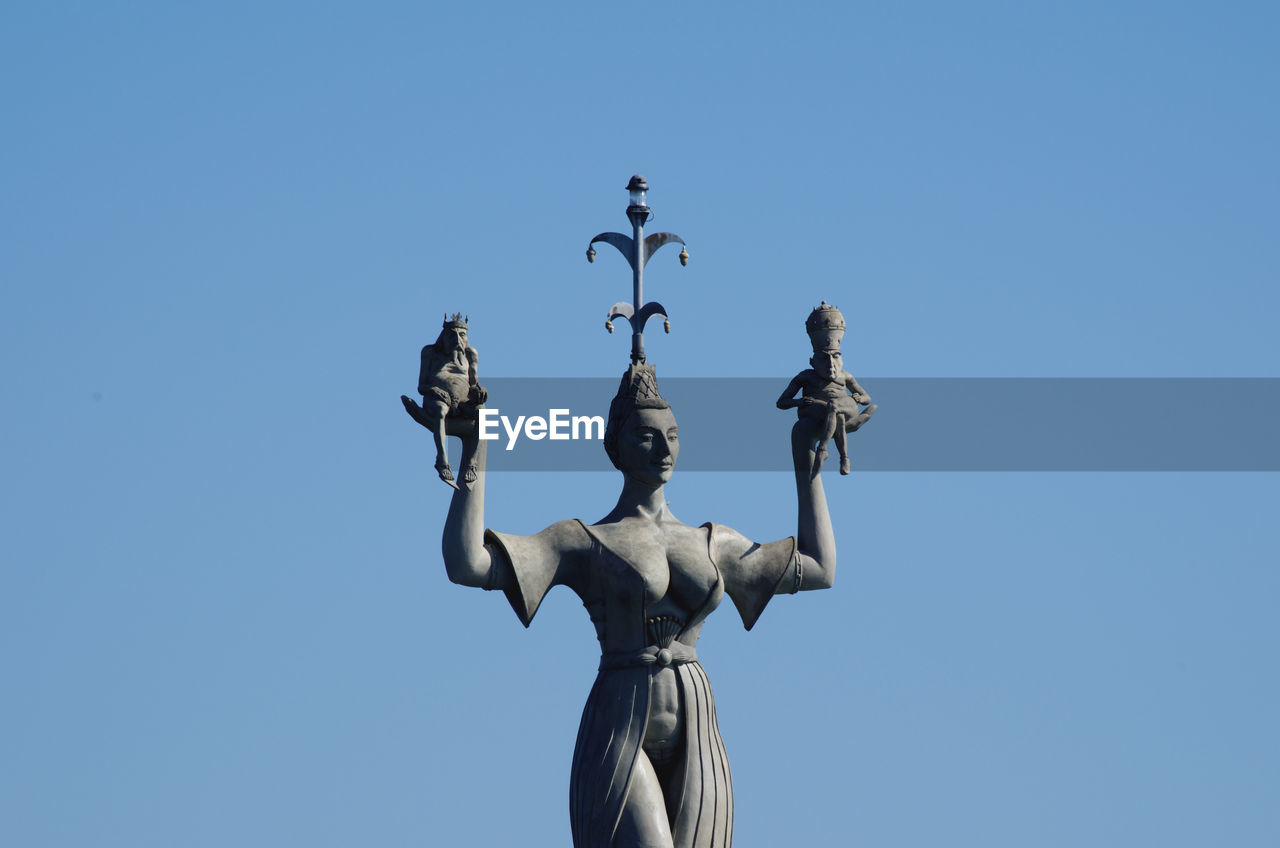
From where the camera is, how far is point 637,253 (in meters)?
22.7

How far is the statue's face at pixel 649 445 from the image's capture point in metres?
22.2

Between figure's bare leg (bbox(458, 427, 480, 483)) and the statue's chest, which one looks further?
the statue's chest

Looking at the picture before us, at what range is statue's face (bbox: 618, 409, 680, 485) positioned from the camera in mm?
22156

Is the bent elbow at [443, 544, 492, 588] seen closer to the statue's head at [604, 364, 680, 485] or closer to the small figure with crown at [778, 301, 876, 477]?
the statue's head at [604, 364, 680, 485]

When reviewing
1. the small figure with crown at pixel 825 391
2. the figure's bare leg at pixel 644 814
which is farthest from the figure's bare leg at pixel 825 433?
the figure's bare leg at pixel 644 814

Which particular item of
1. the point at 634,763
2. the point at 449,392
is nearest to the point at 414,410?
the point at 449,392

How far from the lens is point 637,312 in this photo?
22594mm

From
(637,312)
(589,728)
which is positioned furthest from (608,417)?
(589,728)

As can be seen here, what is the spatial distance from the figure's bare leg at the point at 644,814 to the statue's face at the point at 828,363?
334 cm

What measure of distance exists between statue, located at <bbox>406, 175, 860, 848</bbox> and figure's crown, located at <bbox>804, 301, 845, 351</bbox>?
1286mm

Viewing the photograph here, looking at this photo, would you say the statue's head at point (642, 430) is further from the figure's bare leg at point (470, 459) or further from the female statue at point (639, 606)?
the figure's bare leg at point (470, 459)

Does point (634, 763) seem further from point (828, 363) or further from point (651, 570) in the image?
point (828, 363)

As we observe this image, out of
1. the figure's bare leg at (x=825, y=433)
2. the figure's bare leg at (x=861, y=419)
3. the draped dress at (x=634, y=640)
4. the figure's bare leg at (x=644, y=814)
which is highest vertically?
the figure's bare leg at (x=861, y=419)

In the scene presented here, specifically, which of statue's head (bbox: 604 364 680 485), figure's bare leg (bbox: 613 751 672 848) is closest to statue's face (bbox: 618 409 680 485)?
statue's head (bbox: 604 364 680 485)
